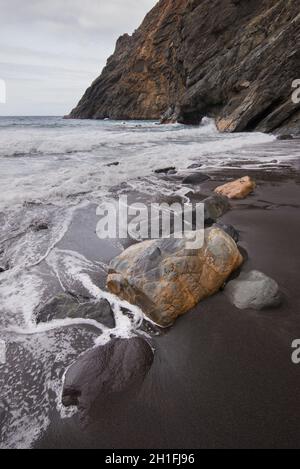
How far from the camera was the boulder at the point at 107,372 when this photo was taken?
1705 millimetres

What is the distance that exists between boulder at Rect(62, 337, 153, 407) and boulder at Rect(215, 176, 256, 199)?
358cm

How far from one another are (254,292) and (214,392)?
2.98 feet

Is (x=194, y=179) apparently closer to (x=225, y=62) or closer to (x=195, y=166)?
(x=195, y=166)

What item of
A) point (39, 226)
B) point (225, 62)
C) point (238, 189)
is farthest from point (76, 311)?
point (225, 62)

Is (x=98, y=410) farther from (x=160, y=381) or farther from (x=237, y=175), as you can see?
(x=237, y=175)

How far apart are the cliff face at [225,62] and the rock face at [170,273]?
50.8ft

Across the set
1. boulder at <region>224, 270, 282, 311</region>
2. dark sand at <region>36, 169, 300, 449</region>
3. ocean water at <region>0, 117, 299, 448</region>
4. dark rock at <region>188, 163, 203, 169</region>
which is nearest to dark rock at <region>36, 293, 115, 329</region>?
ocean water at <region>0, 117, 299, 448</region>

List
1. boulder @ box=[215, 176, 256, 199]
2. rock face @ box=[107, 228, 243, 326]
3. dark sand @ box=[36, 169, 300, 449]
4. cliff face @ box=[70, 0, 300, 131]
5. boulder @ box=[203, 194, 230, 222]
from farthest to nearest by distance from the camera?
cliff face @ box=[70, 0, 300, 131]
boulder @ box=[215, 176, 256, 199]
boulder @ box=[203, 194, 230, 222]
rock face @ box=[107, 228, 243, 326]
dark sand @ box=[36, 169, 300, 449]

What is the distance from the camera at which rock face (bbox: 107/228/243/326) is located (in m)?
2.28

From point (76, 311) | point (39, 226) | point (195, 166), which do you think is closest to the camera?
point (76, 311)

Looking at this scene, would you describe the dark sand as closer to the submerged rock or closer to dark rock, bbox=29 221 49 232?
dark rock, bbox=29 221 49 232

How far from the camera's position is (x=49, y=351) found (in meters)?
2.05

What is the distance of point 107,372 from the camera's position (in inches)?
71.2
